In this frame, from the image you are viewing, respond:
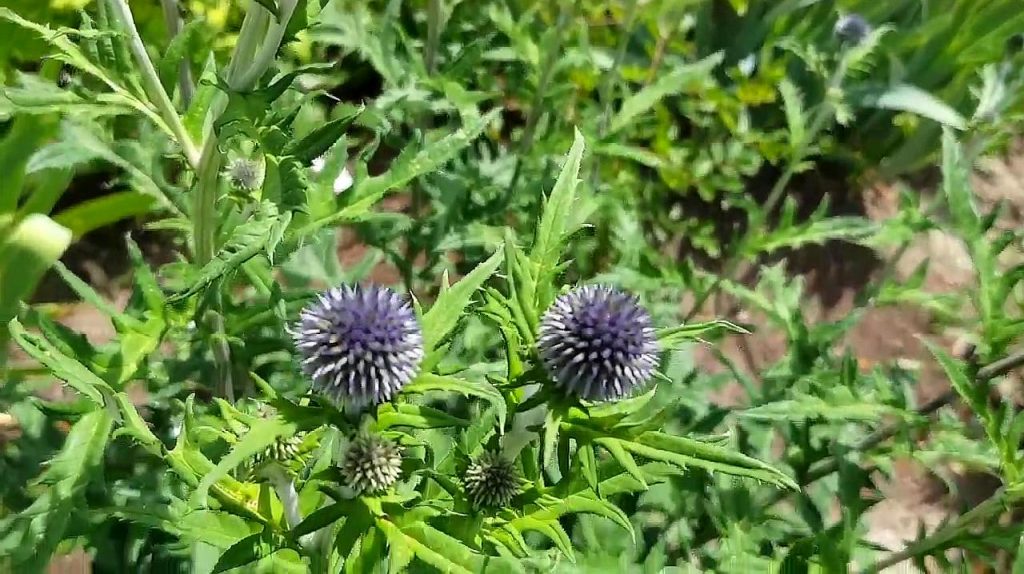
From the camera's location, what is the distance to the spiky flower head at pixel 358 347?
829mm

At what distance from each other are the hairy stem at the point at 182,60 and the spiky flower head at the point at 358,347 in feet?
1.66

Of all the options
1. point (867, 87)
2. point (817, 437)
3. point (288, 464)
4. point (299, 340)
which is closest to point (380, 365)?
point (299, 340)

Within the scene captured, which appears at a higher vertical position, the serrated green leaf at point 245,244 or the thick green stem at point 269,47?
the thick green stem at point 269,47

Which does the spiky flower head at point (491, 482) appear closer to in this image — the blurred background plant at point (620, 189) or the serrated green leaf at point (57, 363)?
the blurred background plant at point (620, 189)

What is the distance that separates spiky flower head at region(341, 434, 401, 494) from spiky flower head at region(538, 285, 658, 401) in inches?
8.1

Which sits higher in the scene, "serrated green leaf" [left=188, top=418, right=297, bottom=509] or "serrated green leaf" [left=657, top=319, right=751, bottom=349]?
"serrated green leaf" [left=657, top=319, right=751, bottom=349]

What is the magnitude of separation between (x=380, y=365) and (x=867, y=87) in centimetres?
242

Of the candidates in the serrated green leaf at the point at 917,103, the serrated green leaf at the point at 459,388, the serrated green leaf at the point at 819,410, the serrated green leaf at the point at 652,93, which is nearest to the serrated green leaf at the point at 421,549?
the serrated green leaf at the point at 459,388

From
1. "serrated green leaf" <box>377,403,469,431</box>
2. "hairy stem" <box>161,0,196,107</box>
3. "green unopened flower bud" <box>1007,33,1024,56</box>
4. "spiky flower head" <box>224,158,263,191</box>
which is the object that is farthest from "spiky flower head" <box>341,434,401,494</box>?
"green unopened flower bud" <box>1007,33,1024,56</box>

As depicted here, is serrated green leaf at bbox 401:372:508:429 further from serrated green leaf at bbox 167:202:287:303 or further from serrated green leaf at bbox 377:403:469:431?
serrated green leaf at bbox 167:202:287:303

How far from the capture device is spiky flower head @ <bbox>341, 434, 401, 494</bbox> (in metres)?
0.85

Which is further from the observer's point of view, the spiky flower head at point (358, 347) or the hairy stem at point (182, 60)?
the hairy stem at point (182, 60)

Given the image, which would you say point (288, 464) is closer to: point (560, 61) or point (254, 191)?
point (254, 191)

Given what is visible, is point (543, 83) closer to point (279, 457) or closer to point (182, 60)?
point (182, 60)
